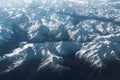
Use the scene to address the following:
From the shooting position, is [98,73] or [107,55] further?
[107,55]

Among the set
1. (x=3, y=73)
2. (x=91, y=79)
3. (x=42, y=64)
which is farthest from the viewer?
(x=42, y=64)

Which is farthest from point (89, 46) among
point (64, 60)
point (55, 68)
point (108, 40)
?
point (55, 68)

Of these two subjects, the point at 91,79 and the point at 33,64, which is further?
the point at 33,64

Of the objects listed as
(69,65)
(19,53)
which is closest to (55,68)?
(69,65)

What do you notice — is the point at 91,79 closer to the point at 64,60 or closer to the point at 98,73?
the point at 98,73

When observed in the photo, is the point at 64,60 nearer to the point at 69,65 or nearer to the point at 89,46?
the point at 69,65

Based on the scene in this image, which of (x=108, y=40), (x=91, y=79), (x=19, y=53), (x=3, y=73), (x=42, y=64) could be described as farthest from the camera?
(x=108, y=40)

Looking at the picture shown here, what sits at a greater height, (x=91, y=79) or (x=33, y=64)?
(x=33, y=64)

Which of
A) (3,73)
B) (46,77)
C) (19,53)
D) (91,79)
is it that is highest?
(19,53)

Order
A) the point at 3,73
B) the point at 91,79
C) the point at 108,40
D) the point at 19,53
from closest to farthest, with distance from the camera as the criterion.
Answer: the point at 91,79 < the point at 3,73 < the point at 19,53 < the point at 108,40
